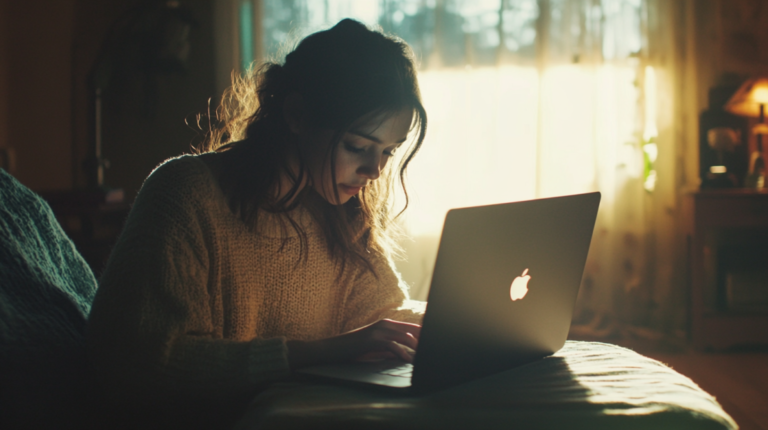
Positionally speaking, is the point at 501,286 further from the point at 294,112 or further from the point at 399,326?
the point at 294,112

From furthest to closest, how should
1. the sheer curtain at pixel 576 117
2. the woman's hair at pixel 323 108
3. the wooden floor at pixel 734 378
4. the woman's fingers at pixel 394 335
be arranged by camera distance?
the sheer curtain at pixel 576 117
the wooden floor at pixel 734 378
the woman's hair at pixel 323 108
the woman's fingers at pixel 394 335

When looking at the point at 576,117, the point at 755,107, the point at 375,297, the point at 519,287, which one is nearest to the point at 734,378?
the point at 755,107

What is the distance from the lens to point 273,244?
3.09 feet

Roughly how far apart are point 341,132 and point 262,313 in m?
0.32

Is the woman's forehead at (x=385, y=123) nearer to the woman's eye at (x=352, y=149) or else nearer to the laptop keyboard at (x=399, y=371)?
the woman's eye at (x=352, y=149)

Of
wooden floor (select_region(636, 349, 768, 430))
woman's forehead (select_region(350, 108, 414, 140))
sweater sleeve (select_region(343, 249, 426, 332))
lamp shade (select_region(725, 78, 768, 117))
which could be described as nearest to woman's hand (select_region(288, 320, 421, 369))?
sweater sleeve (select_region(343, 249, 426, 332))

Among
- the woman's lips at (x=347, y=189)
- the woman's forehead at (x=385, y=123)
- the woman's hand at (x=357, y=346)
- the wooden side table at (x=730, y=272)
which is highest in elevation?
the woman's forehead at (x=385, y=123)

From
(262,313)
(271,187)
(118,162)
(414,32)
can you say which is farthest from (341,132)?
(118,162)

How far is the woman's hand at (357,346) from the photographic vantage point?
29.4 inches

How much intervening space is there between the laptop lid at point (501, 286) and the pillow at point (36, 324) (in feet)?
1.39

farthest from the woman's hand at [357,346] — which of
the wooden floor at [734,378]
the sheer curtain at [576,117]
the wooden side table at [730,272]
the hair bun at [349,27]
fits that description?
the wooden side table at [730,272]

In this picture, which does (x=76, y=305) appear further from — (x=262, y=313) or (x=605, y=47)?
(x=605, y=47)

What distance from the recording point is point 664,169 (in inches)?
105

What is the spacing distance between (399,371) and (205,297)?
0.89ft
